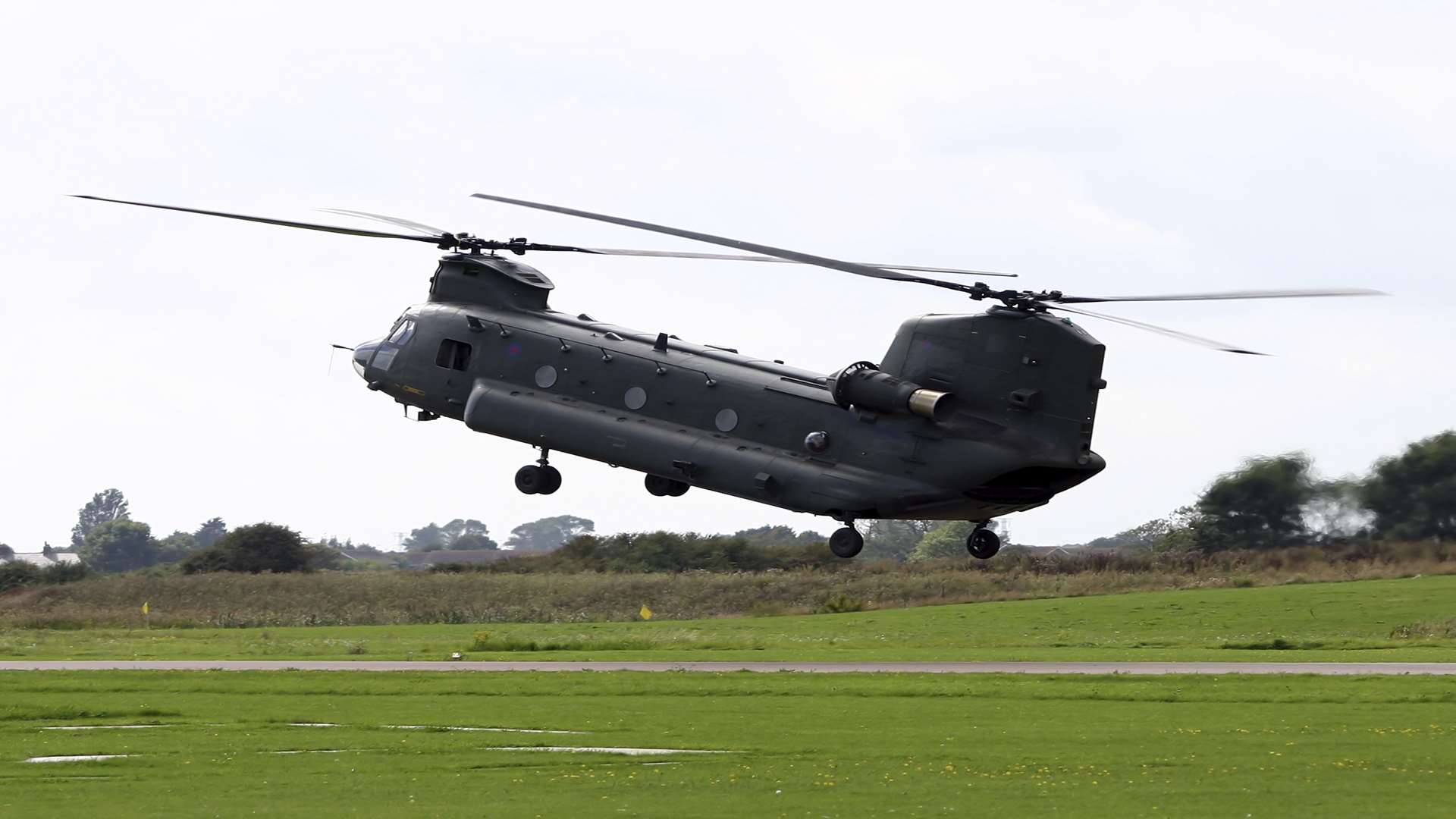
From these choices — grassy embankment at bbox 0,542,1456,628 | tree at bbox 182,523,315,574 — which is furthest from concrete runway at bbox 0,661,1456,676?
tree at bbox 182,523,315,574

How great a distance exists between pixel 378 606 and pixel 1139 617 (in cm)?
3308

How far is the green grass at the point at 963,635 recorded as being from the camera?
55094 millimetres

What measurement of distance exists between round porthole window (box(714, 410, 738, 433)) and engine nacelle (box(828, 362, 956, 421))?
6.38 ft

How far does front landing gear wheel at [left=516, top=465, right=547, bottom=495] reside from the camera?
37.0m

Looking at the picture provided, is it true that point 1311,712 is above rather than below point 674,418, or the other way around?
below

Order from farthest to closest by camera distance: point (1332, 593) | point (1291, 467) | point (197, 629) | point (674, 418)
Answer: point (197, 629)
point (1332, 593)
point (1291, 467)
point (674, 418)

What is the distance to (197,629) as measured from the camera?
74562mm

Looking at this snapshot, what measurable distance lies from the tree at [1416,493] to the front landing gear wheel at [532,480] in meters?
31.8

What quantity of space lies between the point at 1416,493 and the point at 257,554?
177 feet

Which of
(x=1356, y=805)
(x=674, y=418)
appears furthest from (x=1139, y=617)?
(x=1356, y=805)

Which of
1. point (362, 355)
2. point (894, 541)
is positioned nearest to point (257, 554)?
point (894, 541)

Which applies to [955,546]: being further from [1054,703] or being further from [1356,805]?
[1356,805]

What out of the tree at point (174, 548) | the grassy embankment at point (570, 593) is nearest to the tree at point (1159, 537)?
the grassy embankment at point (570, 593)

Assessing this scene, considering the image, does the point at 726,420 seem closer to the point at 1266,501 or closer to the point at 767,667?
the point at 767,667
